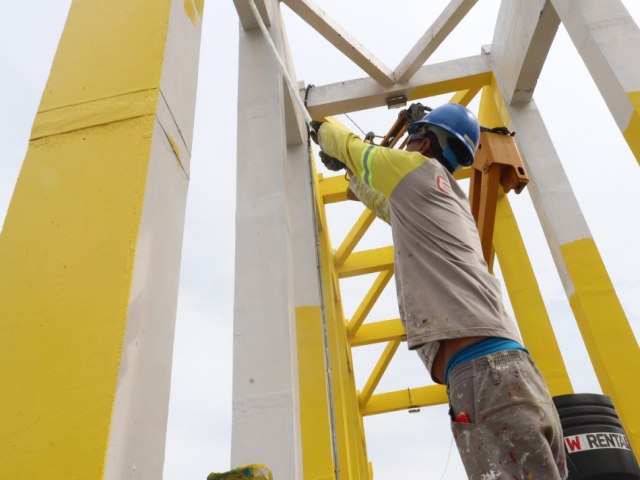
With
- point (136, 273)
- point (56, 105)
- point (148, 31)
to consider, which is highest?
point (148, 31)

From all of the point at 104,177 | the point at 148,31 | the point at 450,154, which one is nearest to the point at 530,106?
the point at 450,154

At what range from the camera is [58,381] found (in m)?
1.23

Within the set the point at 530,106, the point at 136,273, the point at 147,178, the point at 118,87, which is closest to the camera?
the point at 136,273

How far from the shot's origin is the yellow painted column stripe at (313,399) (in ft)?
13.4

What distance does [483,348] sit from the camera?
2004 mm

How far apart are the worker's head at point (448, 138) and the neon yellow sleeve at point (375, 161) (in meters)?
0.54

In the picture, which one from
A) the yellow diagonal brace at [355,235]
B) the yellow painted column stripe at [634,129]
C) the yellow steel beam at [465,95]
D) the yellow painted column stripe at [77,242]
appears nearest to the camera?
the yellow painted column stripe at [77,242]

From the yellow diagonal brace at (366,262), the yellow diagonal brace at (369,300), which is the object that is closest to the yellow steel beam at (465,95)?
the yellow diagonal brace at (366,262)

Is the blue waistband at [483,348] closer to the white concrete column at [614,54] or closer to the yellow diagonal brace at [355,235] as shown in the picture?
the white concrete column at [614,54]

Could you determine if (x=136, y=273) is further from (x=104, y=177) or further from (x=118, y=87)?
(x=118, y=87)

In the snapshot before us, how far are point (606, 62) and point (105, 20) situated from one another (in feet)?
11.3

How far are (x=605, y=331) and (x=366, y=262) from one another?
4709mm

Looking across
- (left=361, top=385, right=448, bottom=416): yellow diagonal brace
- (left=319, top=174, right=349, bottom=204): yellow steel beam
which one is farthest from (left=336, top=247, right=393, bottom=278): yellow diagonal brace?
(left=361, top=385, right=448, bottom=416): yellow diagonal brace

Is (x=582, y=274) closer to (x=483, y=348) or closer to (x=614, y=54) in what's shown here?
(x=614, y=54)
